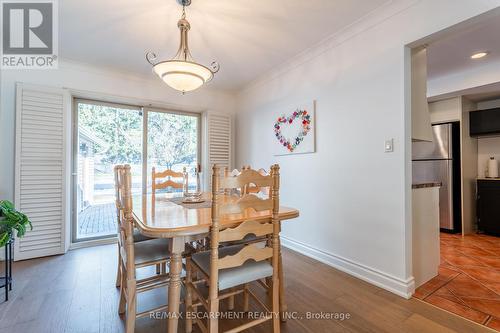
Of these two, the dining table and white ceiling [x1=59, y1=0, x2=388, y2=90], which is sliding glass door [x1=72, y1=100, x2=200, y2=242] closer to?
white ceiling [x1=59, y1=0, x2=388, y2=90]

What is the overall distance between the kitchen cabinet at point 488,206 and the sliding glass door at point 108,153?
5.06 m

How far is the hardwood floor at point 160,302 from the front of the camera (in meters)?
1.59

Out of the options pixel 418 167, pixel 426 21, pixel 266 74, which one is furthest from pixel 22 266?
pixel 426 21

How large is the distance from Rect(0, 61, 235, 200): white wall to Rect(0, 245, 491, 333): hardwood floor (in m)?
1.36

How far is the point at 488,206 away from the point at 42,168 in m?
6.39

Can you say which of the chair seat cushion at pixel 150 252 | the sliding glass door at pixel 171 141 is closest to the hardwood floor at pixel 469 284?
the chair seat cushion at pixel 150 252

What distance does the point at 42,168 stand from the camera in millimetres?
2791

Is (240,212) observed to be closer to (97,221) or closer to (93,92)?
(93,92)

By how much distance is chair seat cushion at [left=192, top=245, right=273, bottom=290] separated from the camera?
131 cm

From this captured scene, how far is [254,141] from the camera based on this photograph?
3.90 m

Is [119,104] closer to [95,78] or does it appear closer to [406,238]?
[95,78]

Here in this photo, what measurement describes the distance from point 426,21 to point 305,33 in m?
1.06

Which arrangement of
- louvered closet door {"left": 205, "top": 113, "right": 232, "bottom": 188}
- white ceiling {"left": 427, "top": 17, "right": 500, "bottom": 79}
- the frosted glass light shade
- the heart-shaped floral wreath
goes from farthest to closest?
louvered closet door {"left": 205, "top": 113, "right": 232, "bottom": 188} → the heart-shaped floral wreath → white ceiling {"left": 427, "top": 17, "right": 500, "bottom": 79} → the frosted glass light shade

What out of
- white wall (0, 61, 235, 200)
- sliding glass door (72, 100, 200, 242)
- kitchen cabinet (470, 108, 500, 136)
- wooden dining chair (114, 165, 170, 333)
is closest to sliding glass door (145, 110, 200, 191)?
sliding glass door (72, 100, 200, 242)
